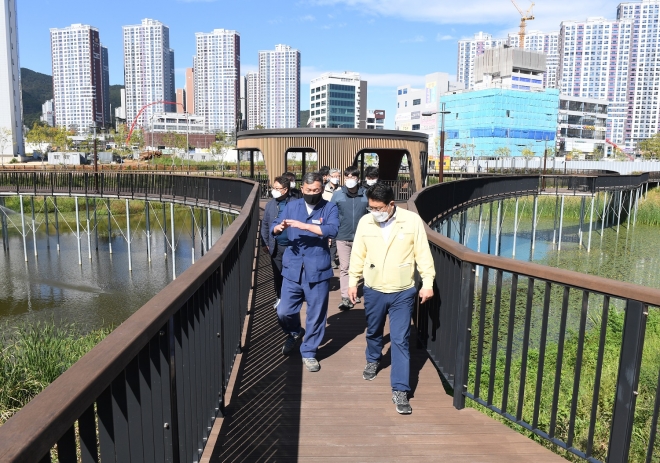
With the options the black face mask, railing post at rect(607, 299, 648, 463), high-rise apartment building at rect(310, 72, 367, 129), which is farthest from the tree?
railing post at rect(607, 299, 648, 463)

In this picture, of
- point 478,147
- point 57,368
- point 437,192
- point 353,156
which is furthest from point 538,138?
point 57,368

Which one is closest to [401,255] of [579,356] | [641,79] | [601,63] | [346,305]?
[579,356]

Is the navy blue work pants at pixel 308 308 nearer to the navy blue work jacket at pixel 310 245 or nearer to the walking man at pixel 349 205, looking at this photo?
the navy blue work jacket at pixel 310 245

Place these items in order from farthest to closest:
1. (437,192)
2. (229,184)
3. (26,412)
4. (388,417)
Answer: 1. (229,184)
2. (437,192)
3. (388,417)
4. (26,412)

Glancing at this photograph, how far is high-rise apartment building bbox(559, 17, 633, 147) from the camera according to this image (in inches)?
7431

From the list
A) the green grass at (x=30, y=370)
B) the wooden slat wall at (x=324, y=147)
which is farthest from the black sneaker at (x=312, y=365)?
the wooden slat wall at (x=324, y=147)

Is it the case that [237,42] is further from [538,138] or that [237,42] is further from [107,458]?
[107,458]

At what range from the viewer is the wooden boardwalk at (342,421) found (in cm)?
360

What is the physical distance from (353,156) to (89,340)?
37.9 ft

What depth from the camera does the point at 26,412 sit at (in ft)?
4.33

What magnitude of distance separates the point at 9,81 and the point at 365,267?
105385 mm

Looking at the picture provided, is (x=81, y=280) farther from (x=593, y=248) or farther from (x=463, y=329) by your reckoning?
(x=593, y=248)

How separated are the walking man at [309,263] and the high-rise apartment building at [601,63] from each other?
204m

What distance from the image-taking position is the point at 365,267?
457 centimetres
